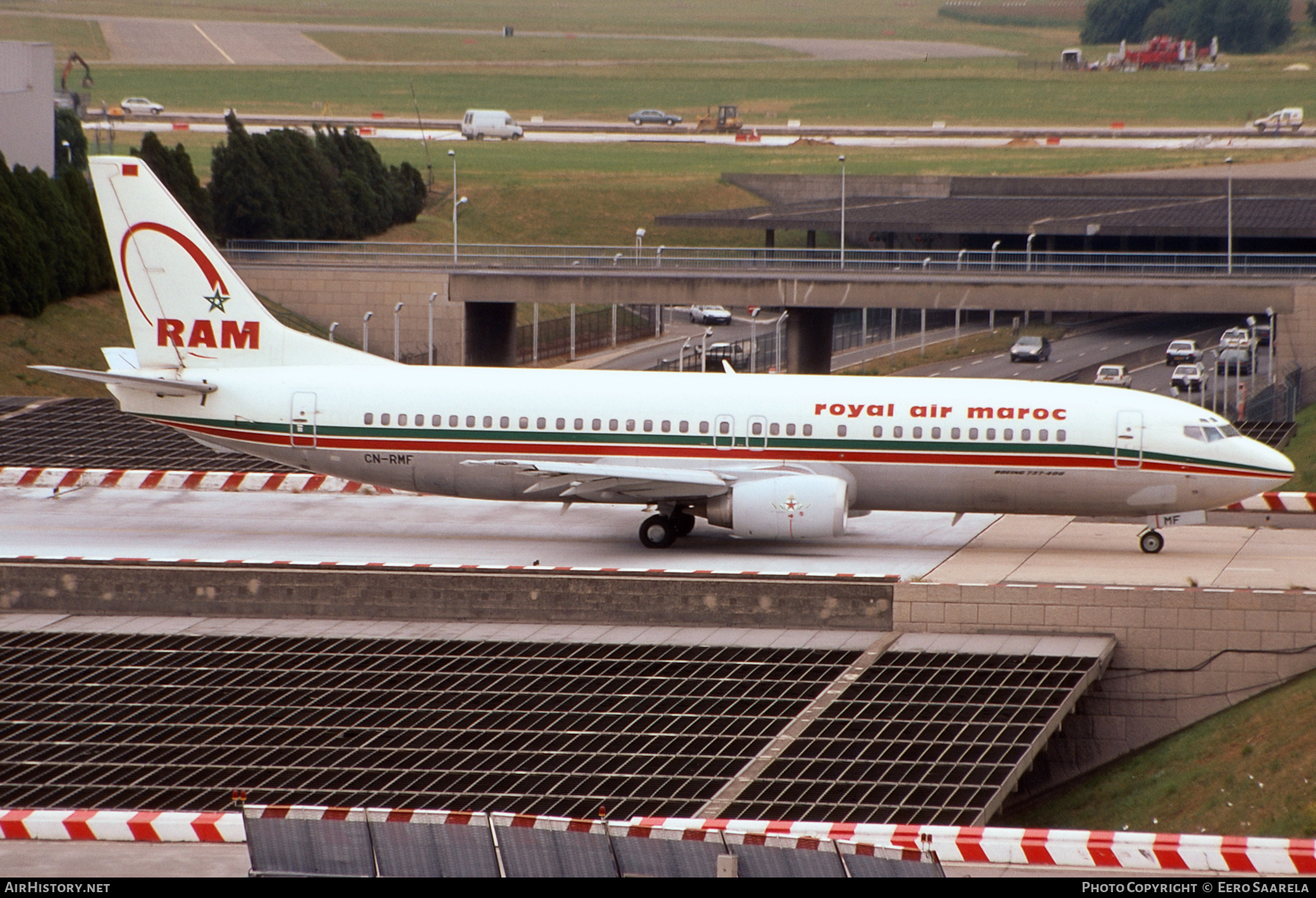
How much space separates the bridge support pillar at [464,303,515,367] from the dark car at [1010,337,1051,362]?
32.1m

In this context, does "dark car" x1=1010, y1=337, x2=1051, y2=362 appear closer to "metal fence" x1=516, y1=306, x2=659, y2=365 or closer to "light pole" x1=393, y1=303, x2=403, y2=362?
"metal fence" x1=516, y1=306, x2=659, y2=365

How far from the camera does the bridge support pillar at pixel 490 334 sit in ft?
Result: 299

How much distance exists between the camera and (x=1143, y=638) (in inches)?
1355

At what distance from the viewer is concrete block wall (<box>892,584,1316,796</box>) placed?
33.8m

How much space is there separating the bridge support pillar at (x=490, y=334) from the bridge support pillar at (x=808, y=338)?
1636 centimetres

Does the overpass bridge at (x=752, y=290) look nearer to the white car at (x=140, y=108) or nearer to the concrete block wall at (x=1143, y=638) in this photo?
the concrete block wall at (x=1143, y=638)

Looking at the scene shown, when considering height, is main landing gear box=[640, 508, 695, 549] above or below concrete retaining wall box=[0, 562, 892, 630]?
above

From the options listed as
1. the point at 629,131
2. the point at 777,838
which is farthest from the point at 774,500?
the point at 629,131

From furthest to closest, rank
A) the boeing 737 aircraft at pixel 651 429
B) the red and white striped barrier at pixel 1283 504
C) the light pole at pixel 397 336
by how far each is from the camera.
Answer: the light pole at pixel 397 336 → the red and white striped barrier at pixel 1283 504 → the boeing 737 aircraft at pixel 651 429

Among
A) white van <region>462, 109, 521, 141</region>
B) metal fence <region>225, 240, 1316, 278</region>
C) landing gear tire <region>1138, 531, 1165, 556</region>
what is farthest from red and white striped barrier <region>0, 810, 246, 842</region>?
white van <region>462, 109, 521, 141</region>

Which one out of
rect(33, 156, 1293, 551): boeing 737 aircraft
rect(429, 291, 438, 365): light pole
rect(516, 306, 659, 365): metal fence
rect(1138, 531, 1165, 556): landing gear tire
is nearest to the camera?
rect(33, 156, 1293, 551): boeing 737 aircraft

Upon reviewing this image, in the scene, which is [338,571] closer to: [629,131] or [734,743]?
[734,743]

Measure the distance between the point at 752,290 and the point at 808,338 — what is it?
253 inches

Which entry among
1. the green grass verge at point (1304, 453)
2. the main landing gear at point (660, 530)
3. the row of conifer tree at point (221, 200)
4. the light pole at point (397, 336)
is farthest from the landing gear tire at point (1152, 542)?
the row of conifer tree at point (221, 200)
